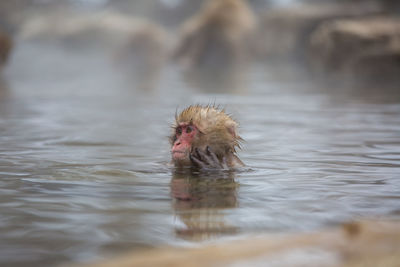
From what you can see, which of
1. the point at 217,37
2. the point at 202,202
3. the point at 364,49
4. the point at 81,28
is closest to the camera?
the point at 202,202

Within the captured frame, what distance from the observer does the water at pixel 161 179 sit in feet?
8.88

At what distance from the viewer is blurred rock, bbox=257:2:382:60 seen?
71.8 ft

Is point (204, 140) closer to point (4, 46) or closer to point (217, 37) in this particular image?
point (4, 46)

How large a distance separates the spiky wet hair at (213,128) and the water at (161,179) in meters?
0.23

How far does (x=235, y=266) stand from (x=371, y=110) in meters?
6.73

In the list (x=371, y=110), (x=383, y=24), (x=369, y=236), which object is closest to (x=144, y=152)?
(x=369, y=236)

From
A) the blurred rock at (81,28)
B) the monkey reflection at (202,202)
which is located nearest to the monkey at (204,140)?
the monkey reflection at (202,202)

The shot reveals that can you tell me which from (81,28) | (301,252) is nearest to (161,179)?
(301,252)

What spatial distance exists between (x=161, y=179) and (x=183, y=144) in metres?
0.38

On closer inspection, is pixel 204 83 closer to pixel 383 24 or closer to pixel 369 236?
pixel 383 24

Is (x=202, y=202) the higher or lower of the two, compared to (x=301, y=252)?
higher

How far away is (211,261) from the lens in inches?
72.6

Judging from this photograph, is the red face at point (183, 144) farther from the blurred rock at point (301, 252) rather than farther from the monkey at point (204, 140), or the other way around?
the blurred rock at point (301, 252)

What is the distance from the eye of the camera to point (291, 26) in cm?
2283
